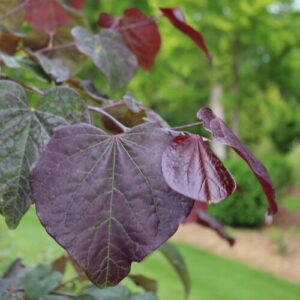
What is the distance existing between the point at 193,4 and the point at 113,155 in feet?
30.1

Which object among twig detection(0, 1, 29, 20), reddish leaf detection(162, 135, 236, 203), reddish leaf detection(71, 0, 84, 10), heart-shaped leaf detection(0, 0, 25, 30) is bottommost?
reddish leaf detection(71, 0, 84, 10)

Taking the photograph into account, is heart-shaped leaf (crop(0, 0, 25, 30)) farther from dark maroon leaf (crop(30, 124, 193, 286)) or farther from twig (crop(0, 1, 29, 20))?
dark maroon leaf (crop(30, 124, 193, 286))

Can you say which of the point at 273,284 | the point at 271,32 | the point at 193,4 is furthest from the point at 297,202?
the point at 273,284

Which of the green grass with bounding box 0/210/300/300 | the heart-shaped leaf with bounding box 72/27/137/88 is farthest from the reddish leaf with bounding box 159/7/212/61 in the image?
the green grass with bounding box 0/210/300/300

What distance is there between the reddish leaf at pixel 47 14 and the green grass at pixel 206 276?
3545mm

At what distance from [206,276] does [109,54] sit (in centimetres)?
490

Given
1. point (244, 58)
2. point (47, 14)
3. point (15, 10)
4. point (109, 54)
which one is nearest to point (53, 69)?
point (109, 54)

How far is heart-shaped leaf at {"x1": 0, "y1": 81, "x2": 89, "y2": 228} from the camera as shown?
0.57 meters

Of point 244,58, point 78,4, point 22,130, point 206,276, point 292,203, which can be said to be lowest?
point 292,203

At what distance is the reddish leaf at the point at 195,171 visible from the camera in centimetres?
49

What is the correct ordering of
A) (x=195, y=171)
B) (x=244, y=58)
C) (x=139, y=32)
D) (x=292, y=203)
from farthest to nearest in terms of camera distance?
(x=292, y=203), (x=244, y=58), (x=139, y=32), (x=195, y=171)

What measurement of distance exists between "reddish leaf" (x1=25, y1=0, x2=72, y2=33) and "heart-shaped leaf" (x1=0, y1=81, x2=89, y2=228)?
0.49m

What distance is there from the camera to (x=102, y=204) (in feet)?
1.76

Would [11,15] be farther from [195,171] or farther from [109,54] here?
[195,171]
